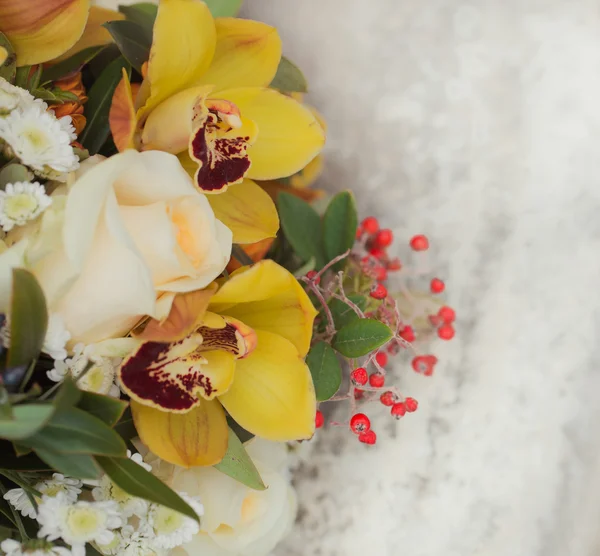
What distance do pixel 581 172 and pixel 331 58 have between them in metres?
0.28

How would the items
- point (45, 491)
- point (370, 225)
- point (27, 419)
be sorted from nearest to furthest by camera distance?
point (27, 419), point (45, 491), point (370, 225)

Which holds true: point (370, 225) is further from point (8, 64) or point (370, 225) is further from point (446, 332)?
point (8, 64)

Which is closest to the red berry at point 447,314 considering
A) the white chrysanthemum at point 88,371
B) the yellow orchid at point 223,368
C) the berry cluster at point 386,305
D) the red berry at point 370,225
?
the berry cluster at point 386,305

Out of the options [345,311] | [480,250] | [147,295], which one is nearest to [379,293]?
[345,311]

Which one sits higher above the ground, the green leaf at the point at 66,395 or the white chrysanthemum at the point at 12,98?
the white chrysanthemum at the point at 12,98

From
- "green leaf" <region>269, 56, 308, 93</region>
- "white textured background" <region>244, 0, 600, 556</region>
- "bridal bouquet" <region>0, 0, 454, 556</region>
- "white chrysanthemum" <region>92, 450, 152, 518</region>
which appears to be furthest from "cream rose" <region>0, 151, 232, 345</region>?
"white textured background" <region>244, 0, 600, 556</region>

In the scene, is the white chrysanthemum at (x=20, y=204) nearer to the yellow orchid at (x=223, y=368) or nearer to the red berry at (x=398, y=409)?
the yellow orchid at (x=223, y=368)

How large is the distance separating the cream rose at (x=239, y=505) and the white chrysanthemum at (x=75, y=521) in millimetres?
83

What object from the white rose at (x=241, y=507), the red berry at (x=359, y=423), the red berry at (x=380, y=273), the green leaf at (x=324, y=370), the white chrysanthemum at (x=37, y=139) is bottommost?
the white rose at (x=241, y=507)

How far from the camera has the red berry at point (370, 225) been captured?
Result: 632 mm

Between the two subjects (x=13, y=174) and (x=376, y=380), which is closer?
(x=13, y=174)

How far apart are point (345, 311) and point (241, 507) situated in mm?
180

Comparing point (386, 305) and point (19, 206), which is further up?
point (19, 206)

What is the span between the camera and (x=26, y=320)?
35 centimetres
